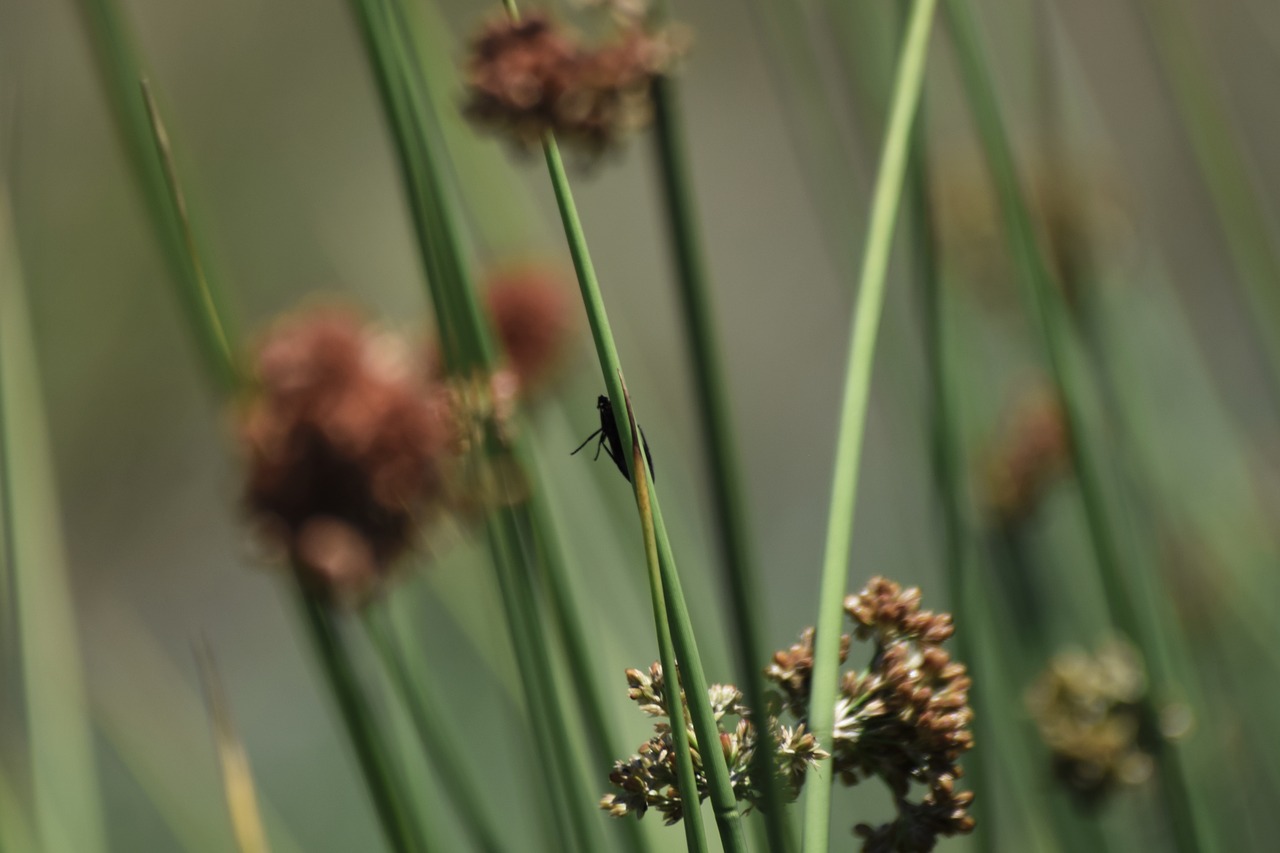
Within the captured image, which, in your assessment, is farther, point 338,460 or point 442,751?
point 442,751

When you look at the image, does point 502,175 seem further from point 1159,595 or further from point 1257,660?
point 1257,660

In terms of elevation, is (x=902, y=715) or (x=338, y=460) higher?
(x=338, y=460)


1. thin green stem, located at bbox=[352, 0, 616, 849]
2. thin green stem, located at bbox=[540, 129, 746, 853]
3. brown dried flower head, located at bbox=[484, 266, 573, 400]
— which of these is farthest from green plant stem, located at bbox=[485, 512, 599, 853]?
brown dried flower head, located at bbox=[484, 266, 573, 400]

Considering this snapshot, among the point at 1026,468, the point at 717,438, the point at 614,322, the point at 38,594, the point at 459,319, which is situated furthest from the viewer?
the point at 614,322

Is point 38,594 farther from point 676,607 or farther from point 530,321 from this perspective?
point 676,607

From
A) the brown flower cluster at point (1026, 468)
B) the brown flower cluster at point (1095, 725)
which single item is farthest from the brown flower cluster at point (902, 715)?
the brown flower cluster at point (1026, 468)

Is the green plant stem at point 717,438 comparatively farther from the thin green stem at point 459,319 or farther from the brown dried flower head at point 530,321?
the brown dried flower head at point 530,321

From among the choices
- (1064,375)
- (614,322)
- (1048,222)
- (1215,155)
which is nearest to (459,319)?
(1064,375)
